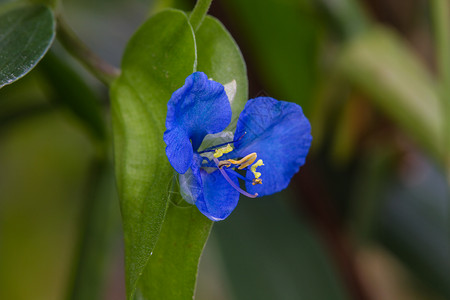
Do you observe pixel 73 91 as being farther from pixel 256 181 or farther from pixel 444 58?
pixel 444 58

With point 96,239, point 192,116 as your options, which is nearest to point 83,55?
point 192,116

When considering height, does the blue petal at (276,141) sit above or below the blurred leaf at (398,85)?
above

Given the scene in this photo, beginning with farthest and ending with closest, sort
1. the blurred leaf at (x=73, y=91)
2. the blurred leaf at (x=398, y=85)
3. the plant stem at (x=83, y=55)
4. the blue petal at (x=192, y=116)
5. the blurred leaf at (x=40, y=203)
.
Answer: the blurred leaf at (x=40, y=203)
the blurred leaf at (x=398, y=85)
the blurred leaf at (x=73, y=91)
the plant stem at (x=83, y=55)
the blue petal at (x=192, y=116)

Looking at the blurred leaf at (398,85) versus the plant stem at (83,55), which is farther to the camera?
the blurred leaf at (398,85)

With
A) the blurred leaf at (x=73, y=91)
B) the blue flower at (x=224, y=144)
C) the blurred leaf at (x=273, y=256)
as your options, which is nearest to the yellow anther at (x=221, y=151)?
the blue flower at (x=224, y=144)

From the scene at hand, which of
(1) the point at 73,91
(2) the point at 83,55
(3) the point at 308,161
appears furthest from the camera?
(3) the point at 308,161

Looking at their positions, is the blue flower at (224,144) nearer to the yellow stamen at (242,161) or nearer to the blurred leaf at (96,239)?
the yellow stamen at (242,161)

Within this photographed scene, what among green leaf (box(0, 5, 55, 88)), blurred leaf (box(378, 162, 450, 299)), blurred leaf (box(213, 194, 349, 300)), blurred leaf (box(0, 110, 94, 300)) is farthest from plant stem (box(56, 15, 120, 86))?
blurred leaf (box(378, 162, 450, 299))
